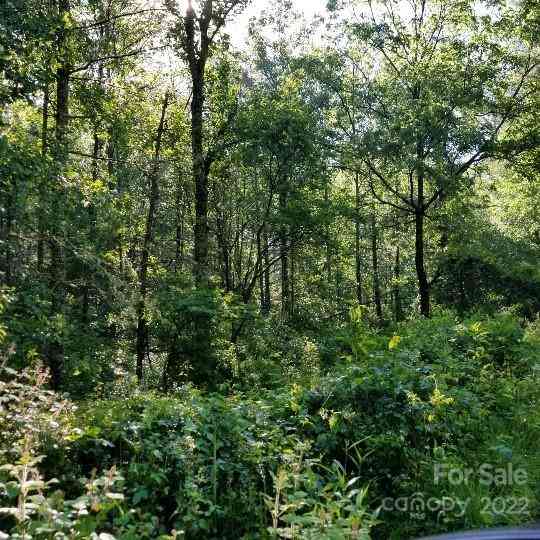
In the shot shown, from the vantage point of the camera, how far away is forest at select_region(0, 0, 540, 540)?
4023mm

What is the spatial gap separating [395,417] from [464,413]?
3.10 feet

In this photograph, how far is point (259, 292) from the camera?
31.5 metres

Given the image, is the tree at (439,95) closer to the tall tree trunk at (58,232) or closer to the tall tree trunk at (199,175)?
the tall tree trunk at (199,175)

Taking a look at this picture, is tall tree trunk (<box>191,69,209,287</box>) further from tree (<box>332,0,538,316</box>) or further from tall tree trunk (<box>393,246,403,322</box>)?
tall tree trunk (<box>393,246,403,322</box>)

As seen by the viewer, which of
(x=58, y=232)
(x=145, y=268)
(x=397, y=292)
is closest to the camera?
(x=58, y=232)

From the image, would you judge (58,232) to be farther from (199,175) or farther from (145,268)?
(145,268)

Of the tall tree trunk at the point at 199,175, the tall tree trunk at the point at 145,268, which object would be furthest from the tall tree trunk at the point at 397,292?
the tall tree trunk at the point at 145,268

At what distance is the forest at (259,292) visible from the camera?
13.2 ft

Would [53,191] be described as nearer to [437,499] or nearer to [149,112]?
[437,499]

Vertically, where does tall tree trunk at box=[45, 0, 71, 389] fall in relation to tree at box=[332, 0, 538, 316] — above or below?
below

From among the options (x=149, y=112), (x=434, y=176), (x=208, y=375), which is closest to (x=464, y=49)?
(x=434, y=176)

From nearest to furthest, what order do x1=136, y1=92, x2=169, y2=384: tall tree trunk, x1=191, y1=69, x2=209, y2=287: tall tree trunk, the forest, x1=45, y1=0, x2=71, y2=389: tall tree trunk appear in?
the forest < x1=45, y1=0, x2=71, y2=389: tall tree trunk < x1=136, y1=92, x2=169, y2=384: tall tree trunk < x1=191, y1=69, x2=209, y2=287: tall tree trunk

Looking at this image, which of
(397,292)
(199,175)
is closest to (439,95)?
(199,175)

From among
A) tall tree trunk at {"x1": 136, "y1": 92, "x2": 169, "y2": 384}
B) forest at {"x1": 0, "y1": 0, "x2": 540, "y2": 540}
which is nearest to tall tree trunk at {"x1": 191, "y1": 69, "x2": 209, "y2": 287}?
forest at {"x1": 0, "y1": 0, "x2": 540, "y2": 540}
